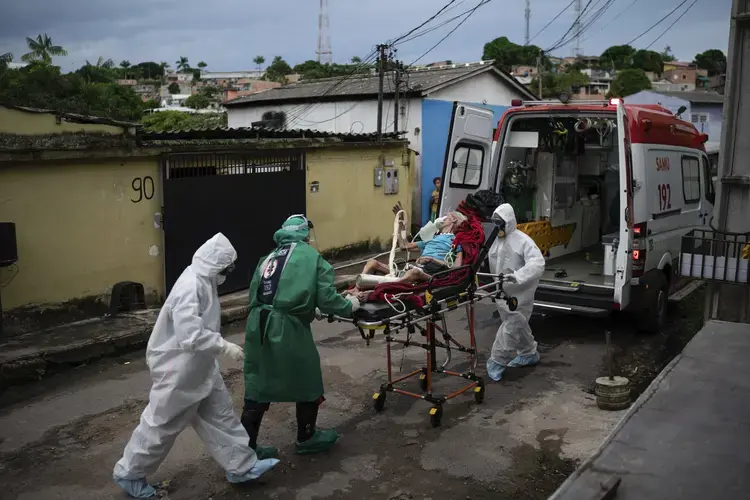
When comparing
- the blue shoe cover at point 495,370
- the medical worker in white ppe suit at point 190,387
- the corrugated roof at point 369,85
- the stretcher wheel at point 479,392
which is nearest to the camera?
the medical worker in white ppe suit at point 190,387

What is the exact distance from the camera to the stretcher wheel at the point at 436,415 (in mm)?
6047

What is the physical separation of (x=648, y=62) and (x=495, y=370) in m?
74.5

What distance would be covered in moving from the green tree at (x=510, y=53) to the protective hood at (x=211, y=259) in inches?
1912

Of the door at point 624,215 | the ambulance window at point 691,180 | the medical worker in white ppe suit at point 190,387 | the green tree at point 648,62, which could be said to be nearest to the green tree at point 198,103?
the ambulance window at point 691,180

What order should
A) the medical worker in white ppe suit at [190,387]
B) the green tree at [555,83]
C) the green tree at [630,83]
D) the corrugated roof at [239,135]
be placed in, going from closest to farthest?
the medical worker in white ppe suit at [190,387] → the corrugated roof at [239,135] → the green tree at [555,83] → the green tree at [630,83]

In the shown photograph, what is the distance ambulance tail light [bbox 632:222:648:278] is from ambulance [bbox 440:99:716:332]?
0.01 m

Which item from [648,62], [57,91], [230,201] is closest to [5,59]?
[57,91]

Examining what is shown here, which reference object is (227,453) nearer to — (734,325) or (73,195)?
(73,195)

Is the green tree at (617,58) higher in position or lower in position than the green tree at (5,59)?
higher

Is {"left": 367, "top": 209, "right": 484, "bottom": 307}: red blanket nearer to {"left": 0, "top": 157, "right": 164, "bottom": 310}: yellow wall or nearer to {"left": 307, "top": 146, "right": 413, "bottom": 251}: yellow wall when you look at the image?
{"left": 0, "top": 157, "right": 164, "bottom": 310}: yellow wall

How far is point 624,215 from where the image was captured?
25.1 ft

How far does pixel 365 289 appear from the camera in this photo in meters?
5.89

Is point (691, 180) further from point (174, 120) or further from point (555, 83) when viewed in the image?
point (555, 83)

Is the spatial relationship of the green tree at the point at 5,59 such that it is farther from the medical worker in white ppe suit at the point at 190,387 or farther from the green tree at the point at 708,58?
the green tree at the point at 708,58
